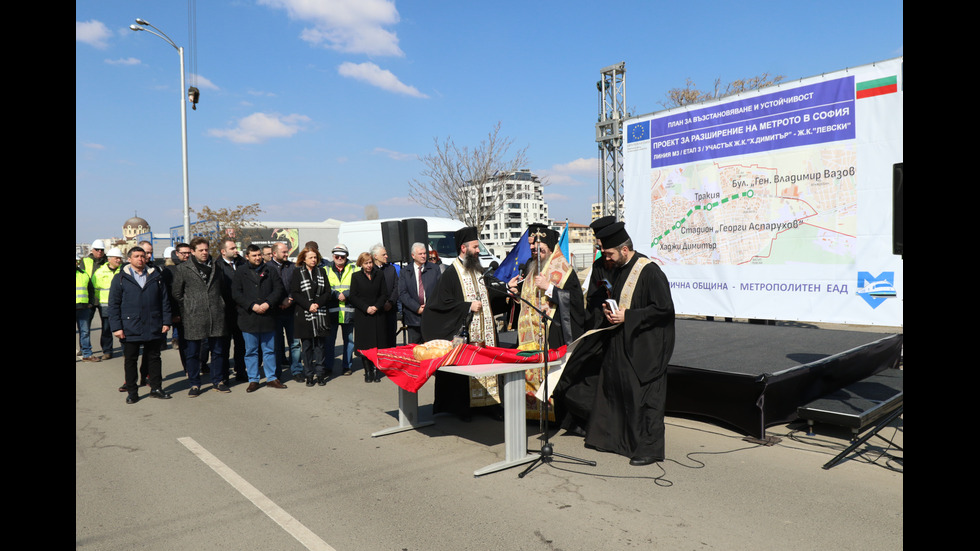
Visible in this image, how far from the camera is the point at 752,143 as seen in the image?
8.70m

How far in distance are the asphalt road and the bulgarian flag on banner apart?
13.2ft

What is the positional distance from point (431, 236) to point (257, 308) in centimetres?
1219

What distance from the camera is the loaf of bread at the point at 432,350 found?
5.39 metres

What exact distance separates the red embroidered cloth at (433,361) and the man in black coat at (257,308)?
3.42m

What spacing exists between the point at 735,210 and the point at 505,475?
18.9ft

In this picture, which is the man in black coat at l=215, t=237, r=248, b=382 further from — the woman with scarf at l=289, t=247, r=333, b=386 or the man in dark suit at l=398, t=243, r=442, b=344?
the man in dark suit at l=398, t=243, r=442, b=344

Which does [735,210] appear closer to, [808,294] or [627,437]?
[808,294]

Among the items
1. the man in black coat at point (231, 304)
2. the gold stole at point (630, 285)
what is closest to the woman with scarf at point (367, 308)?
the man in black coat at point (231, 304)

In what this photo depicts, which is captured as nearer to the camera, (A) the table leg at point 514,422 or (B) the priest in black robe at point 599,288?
(A) the table leg at point 514,422

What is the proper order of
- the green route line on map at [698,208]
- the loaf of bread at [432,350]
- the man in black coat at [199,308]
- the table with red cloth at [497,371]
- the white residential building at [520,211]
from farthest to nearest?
the white residential building at [520,211] < the green route line on map at [698,208] < the man in black coat at [199,308] < the loaf of bread at [432,350] < the table with red cloth at [497,371]

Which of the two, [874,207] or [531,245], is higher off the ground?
[874,207]

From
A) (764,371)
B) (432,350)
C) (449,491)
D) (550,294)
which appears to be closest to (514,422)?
(449,491)

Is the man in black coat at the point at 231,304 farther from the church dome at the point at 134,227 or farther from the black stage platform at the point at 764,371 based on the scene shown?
the church dome at the point at 134,227

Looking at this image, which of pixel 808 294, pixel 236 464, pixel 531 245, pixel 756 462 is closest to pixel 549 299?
pixel 531 245
